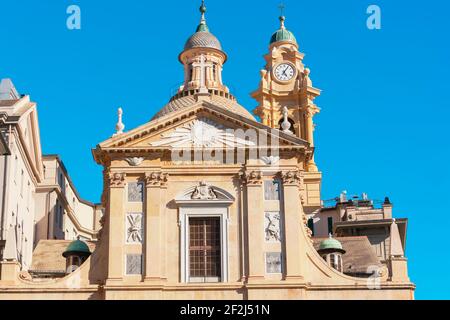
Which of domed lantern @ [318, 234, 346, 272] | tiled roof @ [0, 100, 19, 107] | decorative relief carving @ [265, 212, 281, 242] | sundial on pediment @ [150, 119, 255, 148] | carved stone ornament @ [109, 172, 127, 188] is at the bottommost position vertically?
domed lantern @ [318, 234, 346, 272]

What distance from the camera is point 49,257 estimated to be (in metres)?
57.0

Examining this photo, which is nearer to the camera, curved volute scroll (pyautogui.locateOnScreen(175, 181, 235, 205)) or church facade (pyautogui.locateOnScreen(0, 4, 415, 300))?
church facade (pyautogui.locateOnScreen(0, 4, 415, 300))

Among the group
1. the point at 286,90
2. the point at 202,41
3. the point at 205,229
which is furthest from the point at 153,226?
the point at 286,90

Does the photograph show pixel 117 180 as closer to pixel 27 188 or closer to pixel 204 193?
pixel 204 193

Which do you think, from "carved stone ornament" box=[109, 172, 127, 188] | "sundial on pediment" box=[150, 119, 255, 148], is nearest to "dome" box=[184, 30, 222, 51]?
"sundial on pediment" box=[150, 119, 255, 148]

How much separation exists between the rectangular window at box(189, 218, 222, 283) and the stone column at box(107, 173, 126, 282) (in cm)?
376

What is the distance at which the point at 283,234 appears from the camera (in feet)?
161

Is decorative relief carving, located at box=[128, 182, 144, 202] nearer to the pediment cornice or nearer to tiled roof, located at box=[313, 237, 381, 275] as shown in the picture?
the pediment cornice

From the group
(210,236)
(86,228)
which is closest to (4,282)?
(210,236)

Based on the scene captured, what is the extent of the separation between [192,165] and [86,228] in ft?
114

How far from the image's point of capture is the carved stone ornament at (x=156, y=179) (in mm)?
49812

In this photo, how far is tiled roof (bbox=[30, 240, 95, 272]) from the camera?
2194 inches

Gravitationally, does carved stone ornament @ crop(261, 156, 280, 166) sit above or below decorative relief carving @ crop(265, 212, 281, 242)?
above

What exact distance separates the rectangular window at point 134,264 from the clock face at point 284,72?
41173mm
